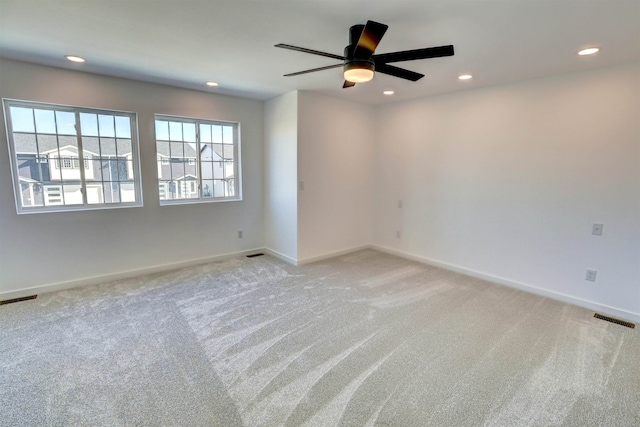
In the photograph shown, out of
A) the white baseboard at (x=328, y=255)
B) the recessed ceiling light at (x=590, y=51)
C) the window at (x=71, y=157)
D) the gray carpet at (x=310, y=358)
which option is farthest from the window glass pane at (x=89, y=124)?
the recessed ceiling light at (x=590, y=51)

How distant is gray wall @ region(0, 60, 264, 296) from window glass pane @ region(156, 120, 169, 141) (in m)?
0.11

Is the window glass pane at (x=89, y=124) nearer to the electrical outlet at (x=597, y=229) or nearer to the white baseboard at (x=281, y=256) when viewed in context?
the white baseboard at (x=281, y=256)

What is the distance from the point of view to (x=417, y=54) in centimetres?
197

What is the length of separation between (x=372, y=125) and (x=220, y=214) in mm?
2874

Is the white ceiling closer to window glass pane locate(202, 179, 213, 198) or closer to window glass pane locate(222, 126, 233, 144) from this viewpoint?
window glass pane locate(222, 126, 233, 144)

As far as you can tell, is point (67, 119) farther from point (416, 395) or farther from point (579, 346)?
point (579, 346)

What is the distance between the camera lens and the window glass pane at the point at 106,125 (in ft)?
11.5

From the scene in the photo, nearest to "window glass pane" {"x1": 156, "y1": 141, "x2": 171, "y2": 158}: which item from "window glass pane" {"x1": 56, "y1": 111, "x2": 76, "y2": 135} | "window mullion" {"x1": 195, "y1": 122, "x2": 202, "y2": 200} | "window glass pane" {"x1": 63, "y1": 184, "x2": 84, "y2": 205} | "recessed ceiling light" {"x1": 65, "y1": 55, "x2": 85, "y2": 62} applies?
"window mullion" {"x1": 195, "y1": 122, "x2": 202, "y2": 200}

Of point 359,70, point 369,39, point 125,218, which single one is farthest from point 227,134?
point 369,39

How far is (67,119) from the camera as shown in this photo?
332 centimetres

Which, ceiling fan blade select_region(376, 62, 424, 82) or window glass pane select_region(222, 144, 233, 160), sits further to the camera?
window glass pane select_region(222, 144, 233, 160)

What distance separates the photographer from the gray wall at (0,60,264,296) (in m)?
3.06

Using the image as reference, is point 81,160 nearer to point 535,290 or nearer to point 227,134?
point 227,134

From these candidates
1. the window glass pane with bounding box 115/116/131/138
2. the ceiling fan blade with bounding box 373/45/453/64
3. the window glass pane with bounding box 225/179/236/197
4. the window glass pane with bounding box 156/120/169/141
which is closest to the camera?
the ceiling fan blade with bounding box 373/45/453/64
